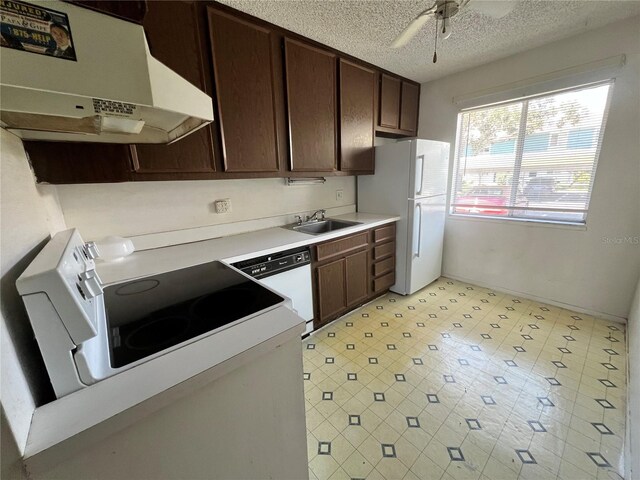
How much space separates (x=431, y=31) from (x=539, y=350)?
8.32 ft

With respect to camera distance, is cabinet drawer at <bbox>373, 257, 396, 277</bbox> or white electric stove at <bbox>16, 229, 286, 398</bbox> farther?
cabinet drawer at <bbox>373, 257, 396, 277</bbox>

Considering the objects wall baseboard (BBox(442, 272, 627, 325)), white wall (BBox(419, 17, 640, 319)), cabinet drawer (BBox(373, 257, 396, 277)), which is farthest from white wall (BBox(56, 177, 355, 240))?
wall baseboard (BBox(442, 272, 627, 325))

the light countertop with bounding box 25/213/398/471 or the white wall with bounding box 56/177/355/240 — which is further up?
the white wall with bounding box 56/177/355/240

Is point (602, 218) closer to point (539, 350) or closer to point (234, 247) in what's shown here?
point (539, 350)

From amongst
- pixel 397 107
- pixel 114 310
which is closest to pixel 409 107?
pixel 397 107

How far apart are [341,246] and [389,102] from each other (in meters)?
1.76

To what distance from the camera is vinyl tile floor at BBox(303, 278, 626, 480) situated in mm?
1213

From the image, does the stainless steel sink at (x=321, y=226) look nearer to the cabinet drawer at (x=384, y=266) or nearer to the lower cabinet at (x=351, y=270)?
the lower cabinet at (x=351, y=270)

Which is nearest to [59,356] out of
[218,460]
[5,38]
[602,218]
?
[218,460]

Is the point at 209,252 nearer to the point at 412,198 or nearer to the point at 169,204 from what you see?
the point at 169,204

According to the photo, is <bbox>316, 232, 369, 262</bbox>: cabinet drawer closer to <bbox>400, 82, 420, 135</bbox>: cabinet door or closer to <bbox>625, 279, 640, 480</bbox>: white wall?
<bbox>400, 82, 420, 135</bbox>: cabinet door

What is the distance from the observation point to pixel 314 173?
226 centimetres

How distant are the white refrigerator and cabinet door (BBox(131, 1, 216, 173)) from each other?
1.77 m

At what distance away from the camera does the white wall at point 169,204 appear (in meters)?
1.56
